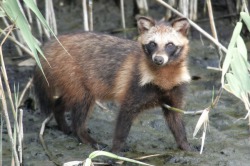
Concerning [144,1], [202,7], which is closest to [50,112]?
[144,1]

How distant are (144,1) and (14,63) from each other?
2405 mm

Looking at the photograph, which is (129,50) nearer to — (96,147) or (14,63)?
(96,147)

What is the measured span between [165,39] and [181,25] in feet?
Result: 0.87

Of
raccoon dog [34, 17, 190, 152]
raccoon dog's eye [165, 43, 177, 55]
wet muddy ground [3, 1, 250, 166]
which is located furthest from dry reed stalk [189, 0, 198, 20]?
raccoon dog's eye [165, 43, 177, 55]

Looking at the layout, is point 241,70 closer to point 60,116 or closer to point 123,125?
point 123,125

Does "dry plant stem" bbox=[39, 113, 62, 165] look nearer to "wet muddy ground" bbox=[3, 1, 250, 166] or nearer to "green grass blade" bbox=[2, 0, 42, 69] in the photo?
"wet muddy ground" bbox=[3, 1, 250, 166]

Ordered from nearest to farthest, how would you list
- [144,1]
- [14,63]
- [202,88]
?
[202,88] → [14,63] → [144,1]

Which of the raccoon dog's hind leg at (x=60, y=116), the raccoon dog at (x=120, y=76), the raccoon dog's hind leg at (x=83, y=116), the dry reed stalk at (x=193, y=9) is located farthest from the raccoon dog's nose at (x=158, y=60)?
the dry reed stalk at (x=193, y=9)

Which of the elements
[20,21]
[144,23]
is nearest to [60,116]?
[144,23]

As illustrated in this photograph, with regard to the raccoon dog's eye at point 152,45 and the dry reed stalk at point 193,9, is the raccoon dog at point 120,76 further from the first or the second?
the dry reed stalk at point 193,9

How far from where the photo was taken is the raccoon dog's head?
6.96 metres

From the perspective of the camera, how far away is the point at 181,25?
7.12m

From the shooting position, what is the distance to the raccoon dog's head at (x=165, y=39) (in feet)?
22.8

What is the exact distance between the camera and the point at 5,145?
7473 millimetres
